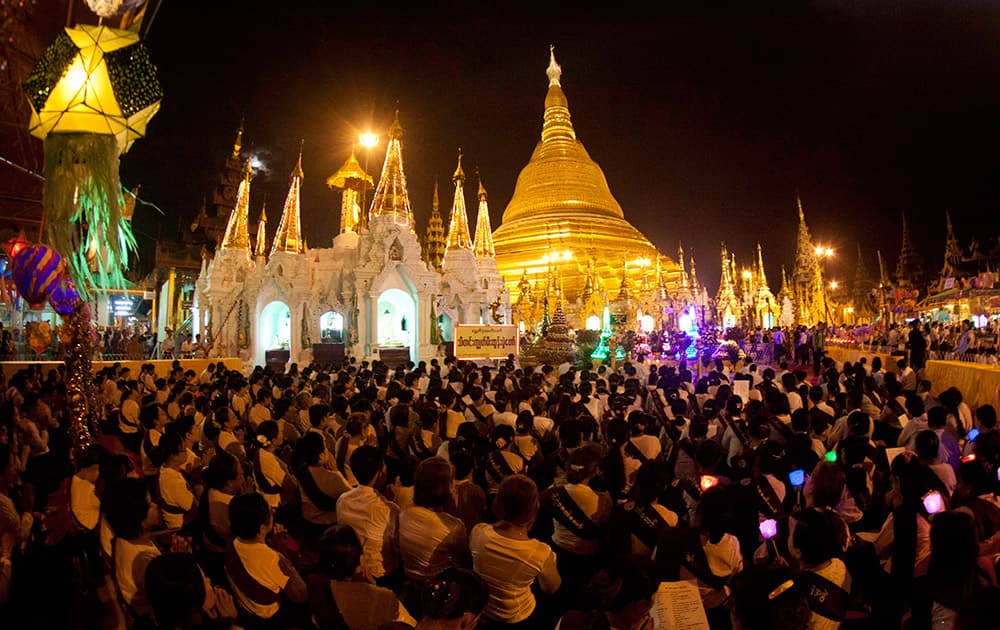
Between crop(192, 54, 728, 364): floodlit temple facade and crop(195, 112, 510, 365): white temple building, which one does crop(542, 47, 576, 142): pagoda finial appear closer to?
crop(192, 54, 728, 364): floodlit temple facade

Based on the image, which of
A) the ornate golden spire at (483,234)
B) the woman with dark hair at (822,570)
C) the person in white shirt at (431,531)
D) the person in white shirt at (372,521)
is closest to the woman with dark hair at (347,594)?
the person in white shirt at (431,531)

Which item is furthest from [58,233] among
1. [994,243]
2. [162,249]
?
[994,243]

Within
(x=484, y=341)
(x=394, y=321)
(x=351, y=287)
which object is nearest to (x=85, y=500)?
(x=484, y=341)

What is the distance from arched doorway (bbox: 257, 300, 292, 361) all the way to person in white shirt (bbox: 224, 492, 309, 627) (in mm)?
19830

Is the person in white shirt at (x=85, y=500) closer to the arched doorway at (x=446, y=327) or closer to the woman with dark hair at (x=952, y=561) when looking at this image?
the woman with dark hair at (x=952, y=561)

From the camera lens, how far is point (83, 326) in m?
6.84

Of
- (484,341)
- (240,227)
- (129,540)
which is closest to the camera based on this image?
(129,540)

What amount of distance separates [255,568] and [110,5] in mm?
4666

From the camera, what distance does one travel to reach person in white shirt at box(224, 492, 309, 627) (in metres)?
2.74

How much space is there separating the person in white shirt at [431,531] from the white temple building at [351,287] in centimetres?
1629

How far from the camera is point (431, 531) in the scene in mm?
3096

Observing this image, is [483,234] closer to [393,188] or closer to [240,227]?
[393,188]

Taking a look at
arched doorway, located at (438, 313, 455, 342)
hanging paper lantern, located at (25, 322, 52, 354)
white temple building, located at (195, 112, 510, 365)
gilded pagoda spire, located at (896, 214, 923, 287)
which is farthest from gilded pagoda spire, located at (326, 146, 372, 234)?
Answer: gilded pagoda spire, located at (896, 214, 923, 287)

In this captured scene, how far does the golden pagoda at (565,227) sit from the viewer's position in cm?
3753
